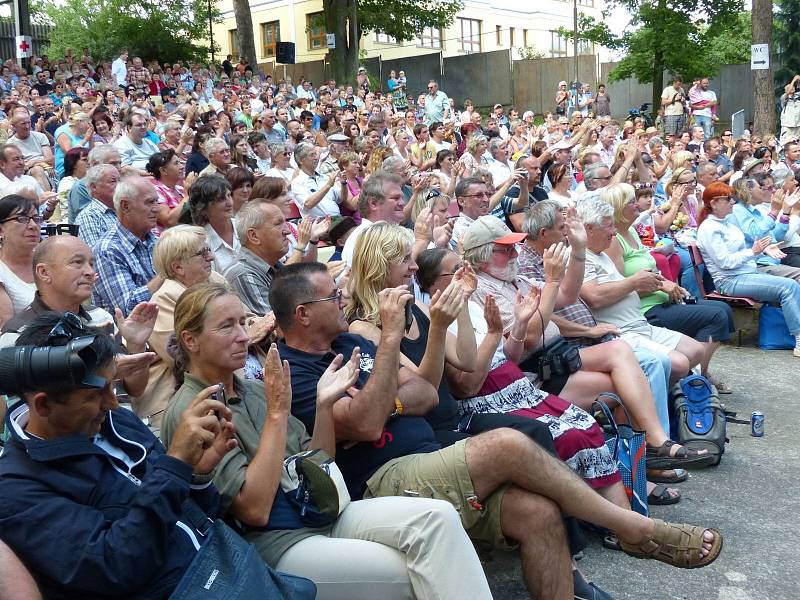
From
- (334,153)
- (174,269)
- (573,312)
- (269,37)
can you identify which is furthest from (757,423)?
(269,37)

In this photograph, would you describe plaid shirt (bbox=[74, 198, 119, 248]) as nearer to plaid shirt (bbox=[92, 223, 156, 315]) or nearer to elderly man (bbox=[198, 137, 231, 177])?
plaid shirt (bbox=[92, 223, 156, 315])

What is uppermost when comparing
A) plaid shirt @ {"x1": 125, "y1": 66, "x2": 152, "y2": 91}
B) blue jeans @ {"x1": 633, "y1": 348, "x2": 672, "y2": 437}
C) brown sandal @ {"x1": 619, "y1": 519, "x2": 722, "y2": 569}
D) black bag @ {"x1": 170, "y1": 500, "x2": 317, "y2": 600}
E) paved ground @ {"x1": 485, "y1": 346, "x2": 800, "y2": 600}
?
plaid shirt @ {"x1": 125, "y1": 66, "x2": 152, "y2": 91}

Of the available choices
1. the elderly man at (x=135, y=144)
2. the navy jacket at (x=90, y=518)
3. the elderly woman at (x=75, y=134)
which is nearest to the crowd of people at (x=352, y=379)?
the navy jacket at (x=90, y=518)

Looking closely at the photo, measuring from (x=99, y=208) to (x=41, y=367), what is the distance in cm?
A: 369

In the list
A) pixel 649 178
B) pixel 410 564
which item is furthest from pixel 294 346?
pixel 649 178

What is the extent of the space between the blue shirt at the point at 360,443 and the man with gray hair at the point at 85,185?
153 inches

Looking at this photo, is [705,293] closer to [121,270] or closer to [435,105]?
[121,270]

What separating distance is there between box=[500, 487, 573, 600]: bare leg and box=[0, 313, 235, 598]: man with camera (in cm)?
118

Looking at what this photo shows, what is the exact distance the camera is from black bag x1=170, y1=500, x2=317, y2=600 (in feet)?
7.35

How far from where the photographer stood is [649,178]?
10.0 meters

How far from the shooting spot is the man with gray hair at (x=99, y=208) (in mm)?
5371

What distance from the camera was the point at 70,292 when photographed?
3666mm

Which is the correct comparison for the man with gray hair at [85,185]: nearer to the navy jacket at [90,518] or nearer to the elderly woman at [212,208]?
the elderly woman at [212,208]

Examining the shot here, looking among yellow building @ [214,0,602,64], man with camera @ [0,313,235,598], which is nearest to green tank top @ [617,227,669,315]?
man with camera @ [0,313,235,598]
